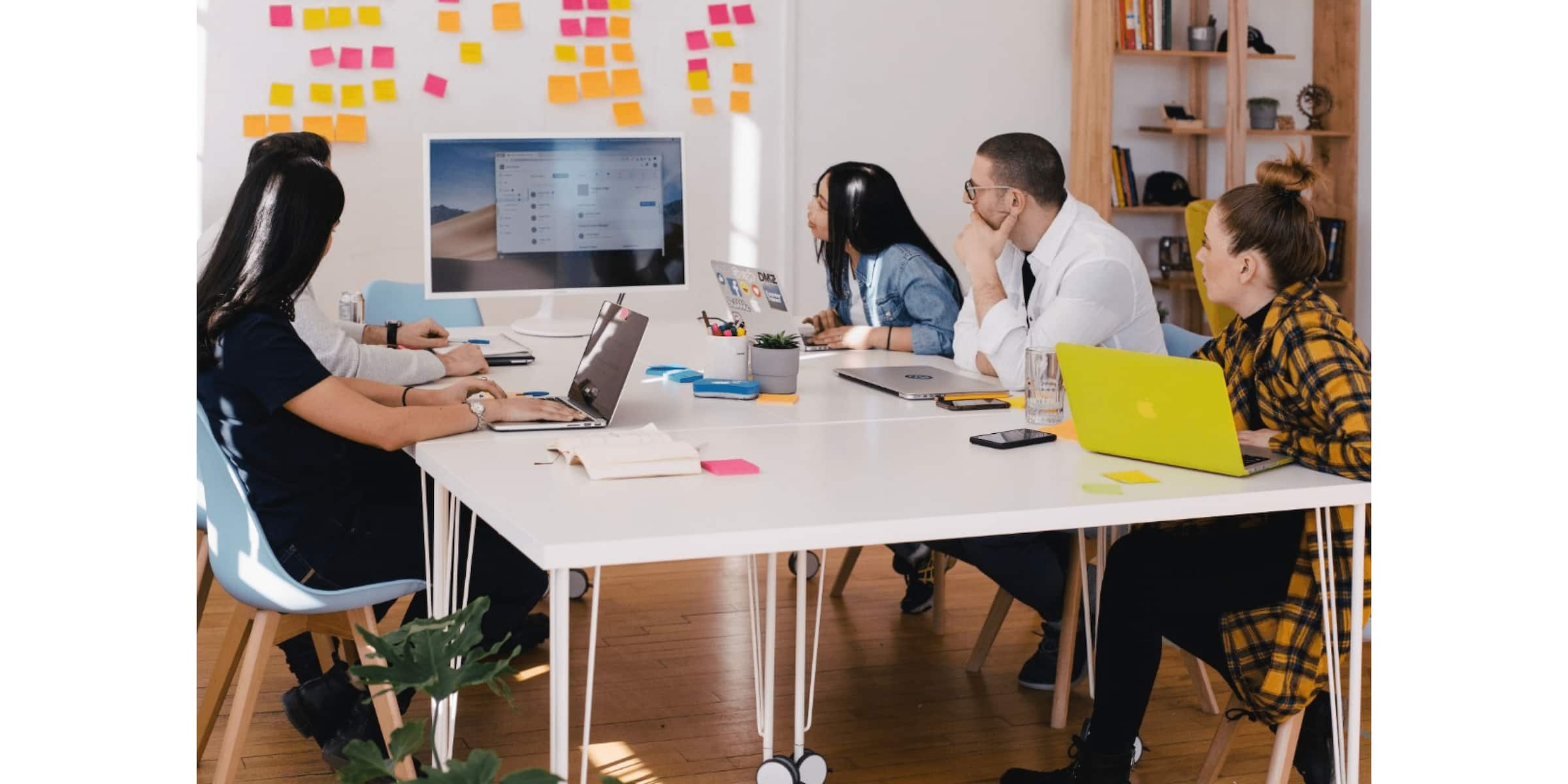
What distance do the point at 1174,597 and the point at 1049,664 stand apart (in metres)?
0.88

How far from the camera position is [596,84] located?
16.6 feet

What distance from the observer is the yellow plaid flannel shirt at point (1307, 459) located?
6.28 ft

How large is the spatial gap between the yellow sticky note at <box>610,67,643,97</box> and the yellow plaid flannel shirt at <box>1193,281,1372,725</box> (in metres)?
3.39

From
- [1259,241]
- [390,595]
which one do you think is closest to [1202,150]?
[1259,241]

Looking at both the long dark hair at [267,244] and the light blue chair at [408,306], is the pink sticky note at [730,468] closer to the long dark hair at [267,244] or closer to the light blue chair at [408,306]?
the long dark hair at [267,244]

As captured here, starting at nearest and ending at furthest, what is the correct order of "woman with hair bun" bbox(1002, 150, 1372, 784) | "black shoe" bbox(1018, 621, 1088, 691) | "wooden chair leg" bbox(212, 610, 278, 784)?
"woman with hair bun" bbox(1002, 150, 1372, 784) < "wooden chair leg" bbox(212, 610, 278, 784) < "black shoe" bbox(1018, 621, 1088, 691)

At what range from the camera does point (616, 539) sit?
1.51 meters

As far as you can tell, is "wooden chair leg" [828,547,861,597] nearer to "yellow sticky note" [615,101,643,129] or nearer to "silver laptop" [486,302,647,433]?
"silver laptop" [486,302,647,433]

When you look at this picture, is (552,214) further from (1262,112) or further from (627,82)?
(1262,112)

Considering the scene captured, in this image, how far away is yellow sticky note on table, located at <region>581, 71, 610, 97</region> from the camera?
5.06 meters

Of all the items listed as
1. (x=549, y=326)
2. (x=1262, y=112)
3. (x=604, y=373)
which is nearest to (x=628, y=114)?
(x=549, y=326)

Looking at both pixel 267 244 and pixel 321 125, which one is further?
pixel 321 125

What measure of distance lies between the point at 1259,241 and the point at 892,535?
0.88 metres

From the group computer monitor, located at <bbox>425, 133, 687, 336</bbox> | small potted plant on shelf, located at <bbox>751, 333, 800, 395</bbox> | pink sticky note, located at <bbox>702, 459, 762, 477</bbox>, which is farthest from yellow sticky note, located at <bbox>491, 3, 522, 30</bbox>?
pink sticky note, located at <bbox>702, 459, 762, 477</bbox>
